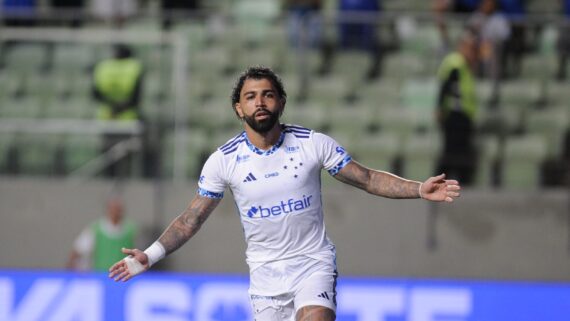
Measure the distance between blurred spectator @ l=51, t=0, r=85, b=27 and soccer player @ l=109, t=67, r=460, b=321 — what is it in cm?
679

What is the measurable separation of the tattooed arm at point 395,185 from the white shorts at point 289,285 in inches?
20.0

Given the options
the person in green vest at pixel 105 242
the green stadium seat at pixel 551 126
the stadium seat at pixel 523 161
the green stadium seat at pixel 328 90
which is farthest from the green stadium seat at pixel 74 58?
the green stadium seat at pixel 551 126

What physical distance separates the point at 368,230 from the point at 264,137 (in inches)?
260

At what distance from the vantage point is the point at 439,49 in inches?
511

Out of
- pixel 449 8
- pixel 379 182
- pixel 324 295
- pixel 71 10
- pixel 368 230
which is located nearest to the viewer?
pixel 324 295

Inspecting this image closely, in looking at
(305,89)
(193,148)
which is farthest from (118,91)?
(305,89)

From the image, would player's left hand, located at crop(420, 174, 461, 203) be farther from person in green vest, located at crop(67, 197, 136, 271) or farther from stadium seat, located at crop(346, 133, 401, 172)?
person in green vest, located at crop(67, 197, 136, 271)

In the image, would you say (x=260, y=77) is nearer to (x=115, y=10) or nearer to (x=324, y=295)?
(x=324, y=295)

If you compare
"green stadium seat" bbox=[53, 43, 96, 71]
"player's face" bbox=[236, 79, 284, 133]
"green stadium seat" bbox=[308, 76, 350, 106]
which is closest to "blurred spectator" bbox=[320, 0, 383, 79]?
"green stadium seat" bbox=[308, 76, 350, 106]

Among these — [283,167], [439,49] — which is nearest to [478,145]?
[439,49]

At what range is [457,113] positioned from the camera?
1289cm

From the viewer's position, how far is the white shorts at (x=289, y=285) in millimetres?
7078

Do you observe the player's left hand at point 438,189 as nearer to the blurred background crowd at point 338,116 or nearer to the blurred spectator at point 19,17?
the blurred background crowd at point 338,116

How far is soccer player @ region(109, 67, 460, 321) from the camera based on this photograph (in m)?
7.10
